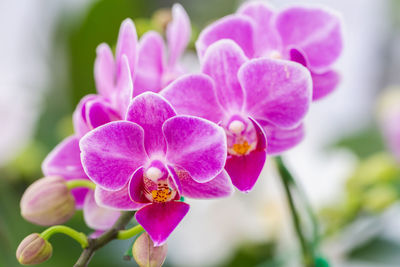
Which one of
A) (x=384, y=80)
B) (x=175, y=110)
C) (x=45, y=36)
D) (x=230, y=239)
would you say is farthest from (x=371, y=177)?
(x=384, y=80)

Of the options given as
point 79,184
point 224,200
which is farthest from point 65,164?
point 224,200

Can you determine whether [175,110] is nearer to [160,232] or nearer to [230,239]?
[160,232]

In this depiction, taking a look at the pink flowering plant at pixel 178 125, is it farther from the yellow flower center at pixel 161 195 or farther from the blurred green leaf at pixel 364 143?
the blurred green leaf at pixel 364 143

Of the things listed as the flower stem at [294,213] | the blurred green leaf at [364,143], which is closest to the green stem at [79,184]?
the flower stem at [294,213]

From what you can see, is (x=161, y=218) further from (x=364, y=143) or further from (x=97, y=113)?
(x=364, y=143)

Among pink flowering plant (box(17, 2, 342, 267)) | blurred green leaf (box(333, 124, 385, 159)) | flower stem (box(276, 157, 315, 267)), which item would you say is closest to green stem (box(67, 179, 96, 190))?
pink flowering plant (box(17, 2, 342, 267))

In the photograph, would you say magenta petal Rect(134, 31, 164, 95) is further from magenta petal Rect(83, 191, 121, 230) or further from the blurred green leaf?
the blurred green leaf

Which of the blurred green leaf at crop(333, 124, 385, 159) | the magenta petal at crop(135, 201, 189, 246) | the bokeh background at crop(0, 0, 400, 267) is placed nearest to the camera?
the magenta petal at crop(135, 201, 189, 246)
